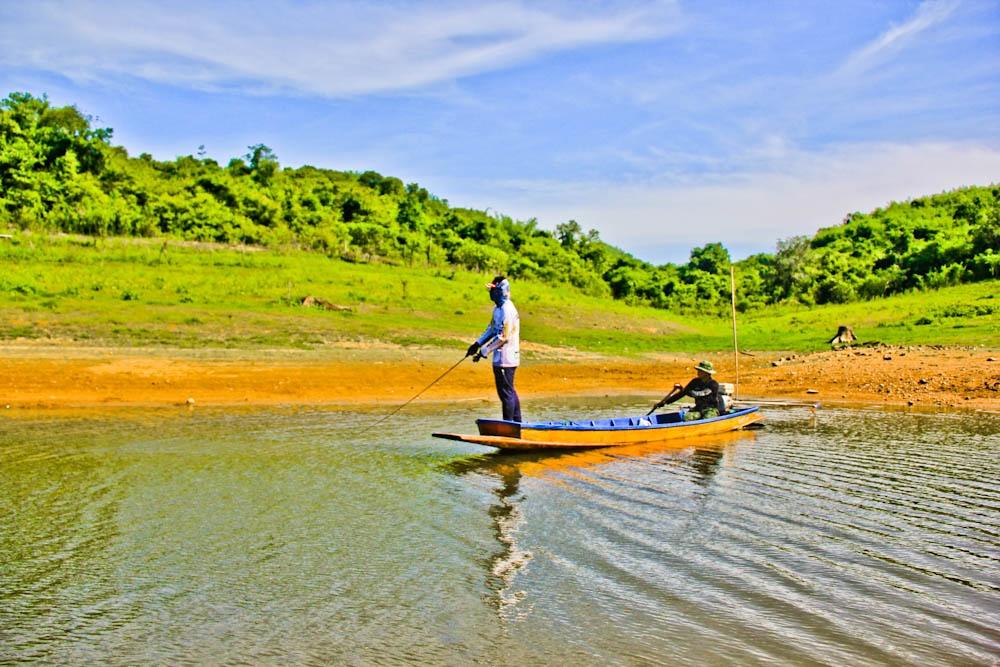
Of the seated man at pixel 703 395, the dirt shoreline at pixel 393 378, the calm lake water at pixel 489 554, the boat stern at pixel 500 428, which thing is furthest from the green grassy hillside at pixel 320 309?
the boat stern at pixel 500 428

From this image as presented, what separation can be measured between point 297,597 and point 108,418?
→ 1040 centimetres

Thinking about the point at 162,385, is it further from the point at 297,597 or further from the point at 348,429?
the point at 297,597

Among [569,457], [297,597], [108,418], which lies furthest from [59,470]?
[569,457]

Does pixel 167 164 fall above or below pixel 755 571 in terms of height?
above

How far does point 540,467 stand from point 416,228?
143 feet

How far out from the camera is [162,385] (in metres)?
18.0

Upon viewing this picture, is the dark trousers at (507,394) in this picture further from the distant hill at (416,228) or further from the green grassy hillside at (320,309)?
the distant hill at (416,228)

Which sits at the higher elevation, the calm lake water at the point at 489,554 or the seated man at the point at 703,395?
the seated man at the point at 703,395

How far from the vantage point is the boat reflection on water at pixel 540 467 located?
695 cm

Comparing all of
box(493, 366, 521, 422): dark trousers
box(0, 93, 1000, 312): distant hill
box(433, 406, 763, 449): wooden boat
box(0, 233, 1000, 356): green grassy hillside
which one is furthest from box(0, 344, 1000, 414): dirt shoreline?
box(0, 93, 1000, 312): distant hill

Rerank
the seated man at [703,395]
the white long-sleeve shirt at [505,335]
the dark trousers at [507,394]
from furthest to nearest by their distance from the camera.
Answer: the seated man at [703,395], the dark trousers at [507,394], the white long-sleeve shirt at [505,335]

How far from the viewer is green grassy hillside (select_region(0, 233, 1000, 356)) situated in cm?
2292

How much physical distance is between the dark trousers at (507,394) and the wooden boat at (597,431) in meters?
0.42

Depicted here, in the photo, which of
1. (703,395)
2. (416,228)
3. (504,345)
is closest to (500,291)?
(504,345)
